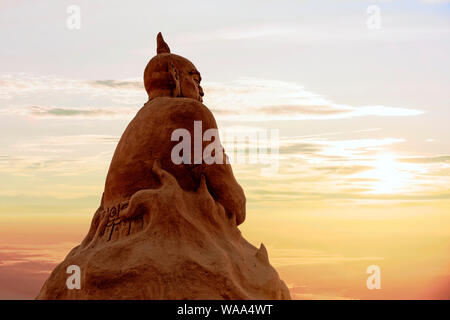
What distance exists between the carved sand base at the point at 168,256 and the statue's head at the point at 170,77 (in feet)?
5.49

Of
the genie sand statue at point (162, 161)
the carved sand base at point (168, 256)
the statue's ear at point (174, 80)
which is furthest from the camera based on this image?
the statue's ear at point (174, 80)

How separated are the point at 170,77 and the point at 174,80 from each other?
92 mm

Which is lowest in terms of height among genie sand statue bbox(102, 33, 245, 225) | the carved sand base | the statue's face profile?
the carved sand base

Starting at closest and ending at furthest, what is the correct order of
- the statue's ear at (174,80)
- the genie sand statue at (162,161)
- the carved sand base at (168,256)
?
1. the carved sand base at (168,256)
2. the genie sand statue at (162,161)
3. the statue's ear at (174,80)

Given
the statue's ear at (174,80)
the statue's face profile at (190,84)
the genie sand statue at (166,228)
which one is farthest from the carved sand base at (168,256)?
the statue's face profile at (190,84)

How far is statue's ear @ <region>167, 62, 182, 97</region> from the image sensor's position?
34.4 feet

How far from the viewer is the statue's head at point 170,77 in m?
10.5

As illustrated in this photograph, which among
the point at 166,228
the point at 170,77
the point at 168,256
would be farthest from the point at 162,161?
the point at 170,77

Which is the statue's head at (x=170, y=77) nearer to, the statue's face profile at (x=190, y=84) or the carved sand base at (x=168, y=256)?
the statue's face profile at (x=190, y=84)

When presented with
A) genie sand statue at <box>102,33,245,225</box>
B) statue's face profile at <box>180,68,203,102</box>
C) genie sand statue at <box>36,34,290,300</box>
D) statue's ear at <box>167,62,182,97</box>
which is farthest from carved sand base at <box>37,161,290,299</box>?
statue's face profile at <box>180,68,203,102</box>

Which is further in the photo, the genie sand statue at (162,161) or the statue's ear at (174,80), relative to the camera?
the statue's ear at (174,80)

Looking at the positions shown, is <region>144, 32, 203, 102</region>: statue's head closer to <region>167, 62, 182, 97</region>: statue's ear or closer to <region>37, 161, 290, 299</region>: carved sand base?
<region>167, 62, 182, 97</region>: statue's ear
